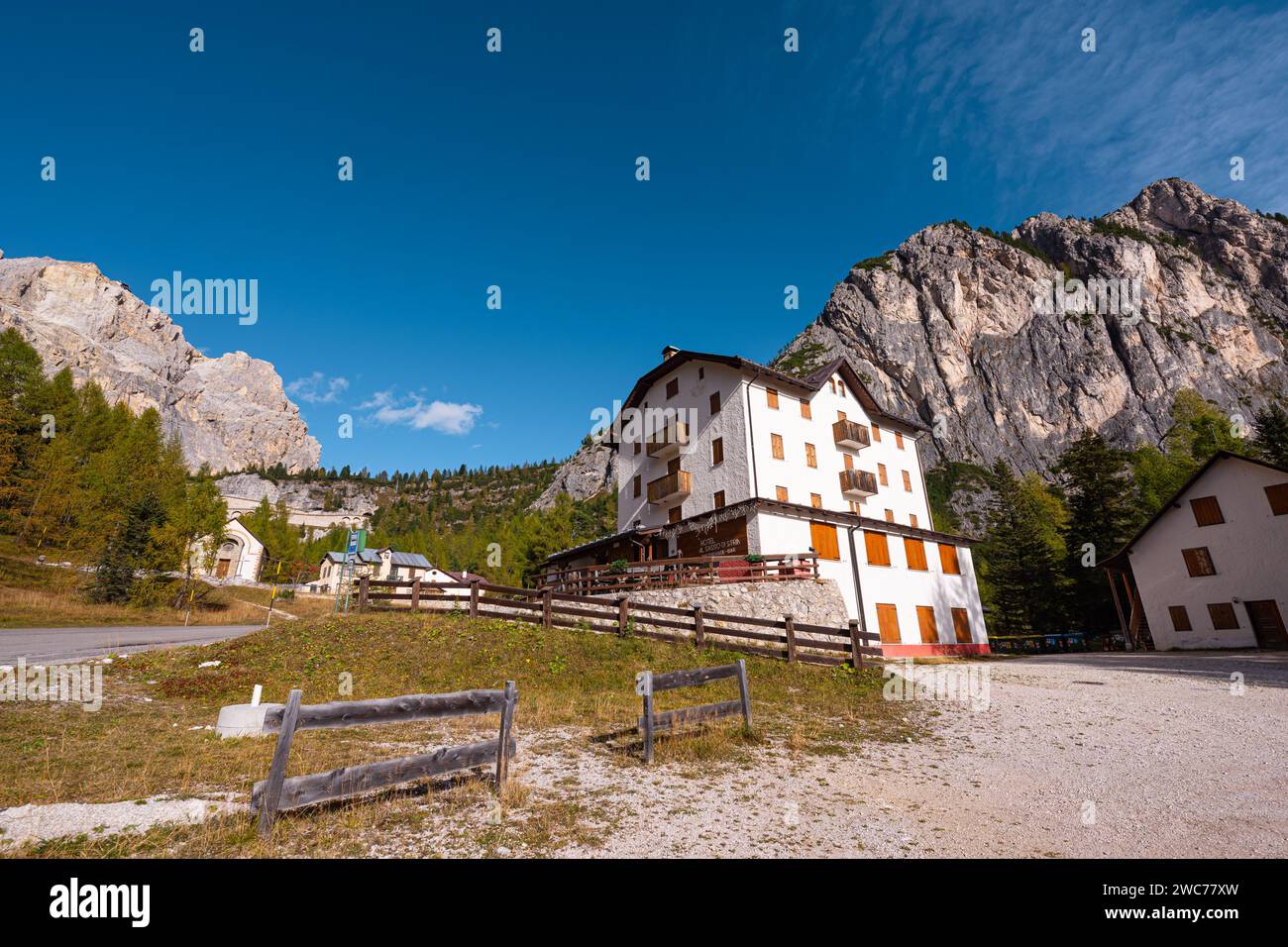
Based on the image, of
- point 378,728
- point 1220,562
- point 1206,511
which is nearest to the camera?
point 378,728

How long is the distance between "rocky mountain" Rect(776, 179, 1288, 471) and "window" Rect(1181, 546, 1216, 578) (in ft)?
264

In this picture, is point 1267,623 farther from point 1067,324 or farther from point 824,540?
point 1067,324

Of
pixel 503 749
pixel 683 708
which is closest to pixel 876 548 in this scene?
pixel 683 708

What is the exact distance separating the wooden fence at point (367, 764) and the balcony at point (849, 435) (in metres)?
33.0

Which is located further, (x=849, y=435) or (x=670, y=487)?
(x=849, y=435)

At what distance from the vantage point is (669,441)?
36625mm

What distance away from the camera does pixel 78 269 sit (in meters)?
185

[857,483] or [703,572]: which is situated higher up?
[857,483]

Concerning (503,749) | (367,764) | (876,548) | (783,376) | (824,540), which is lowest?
(503,749)

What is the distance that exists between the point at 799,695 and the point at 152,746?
13.7m

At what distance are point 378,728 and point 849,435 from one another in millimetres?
32423

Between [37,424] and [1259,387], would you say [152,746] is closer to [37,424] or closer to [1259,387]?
[37,424]
